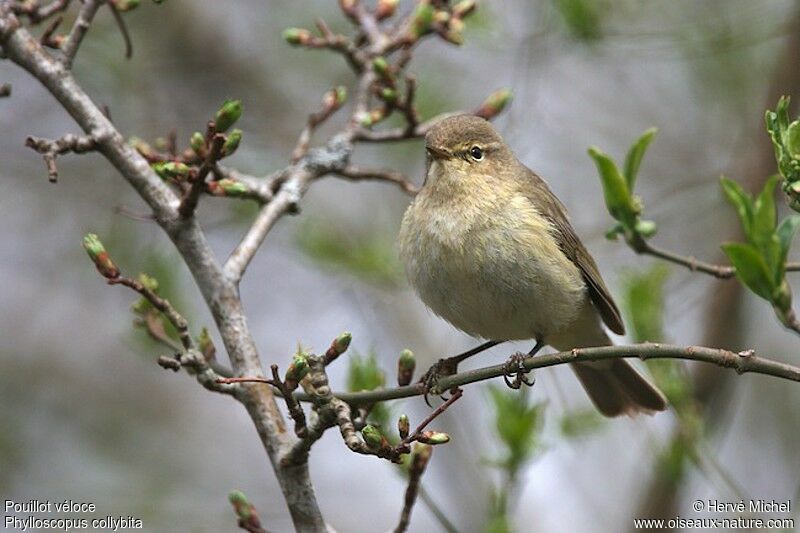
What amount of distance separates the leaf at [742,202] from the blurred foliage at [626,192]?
591 mm

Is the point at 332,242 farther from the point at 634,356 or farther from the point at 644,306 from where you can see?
the point at 634,356

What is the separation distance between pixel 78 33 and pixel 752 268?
2.12 meters

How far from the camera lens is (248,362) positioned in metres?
2.98

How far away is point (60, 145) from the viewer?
3.06 metres

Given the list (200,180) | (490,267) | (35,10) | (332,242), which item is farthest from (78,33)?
(332,242)

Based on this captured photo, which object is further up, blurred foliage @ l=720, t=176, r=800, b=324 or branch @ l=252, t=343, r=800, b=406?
blurred foliage @ l=720, t=176, r=800, b=324

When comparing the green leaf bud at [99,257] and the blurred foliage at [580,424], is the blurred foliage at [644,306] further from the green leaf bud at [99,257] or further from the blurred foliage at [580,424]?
the green leaf bud at [99,257]

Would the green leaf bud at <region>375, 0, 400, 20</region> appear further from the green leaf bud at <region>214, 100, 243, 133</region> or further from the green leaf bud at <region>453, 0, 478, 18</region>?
the green leaf bud at <region>214, 100, 243, 133</region>

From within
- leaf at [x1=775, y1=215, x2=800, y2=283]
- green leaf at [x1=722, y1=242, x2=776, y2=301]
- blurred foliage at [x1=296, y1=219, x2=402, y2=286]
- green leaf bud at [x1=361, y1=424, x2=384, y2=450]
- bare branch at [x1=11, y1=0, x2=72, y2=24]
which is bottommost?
green leaf bud at [x1=361, y1=424, x2=384, y2=450]

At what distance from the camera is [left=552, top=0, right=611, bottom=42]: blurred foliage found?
5.25 metres

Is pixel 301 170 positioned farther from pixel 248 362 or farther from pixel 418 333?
pixel 418 333

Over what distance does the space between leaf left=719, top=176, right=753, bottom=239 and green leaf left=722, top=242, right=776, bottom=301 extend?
62 millimetres

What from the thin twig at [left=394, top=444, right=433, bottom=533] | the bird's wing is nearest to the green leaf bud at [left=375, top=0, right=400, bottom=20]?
the bird's wing

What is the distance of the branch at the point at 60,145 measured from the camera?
118 inches
